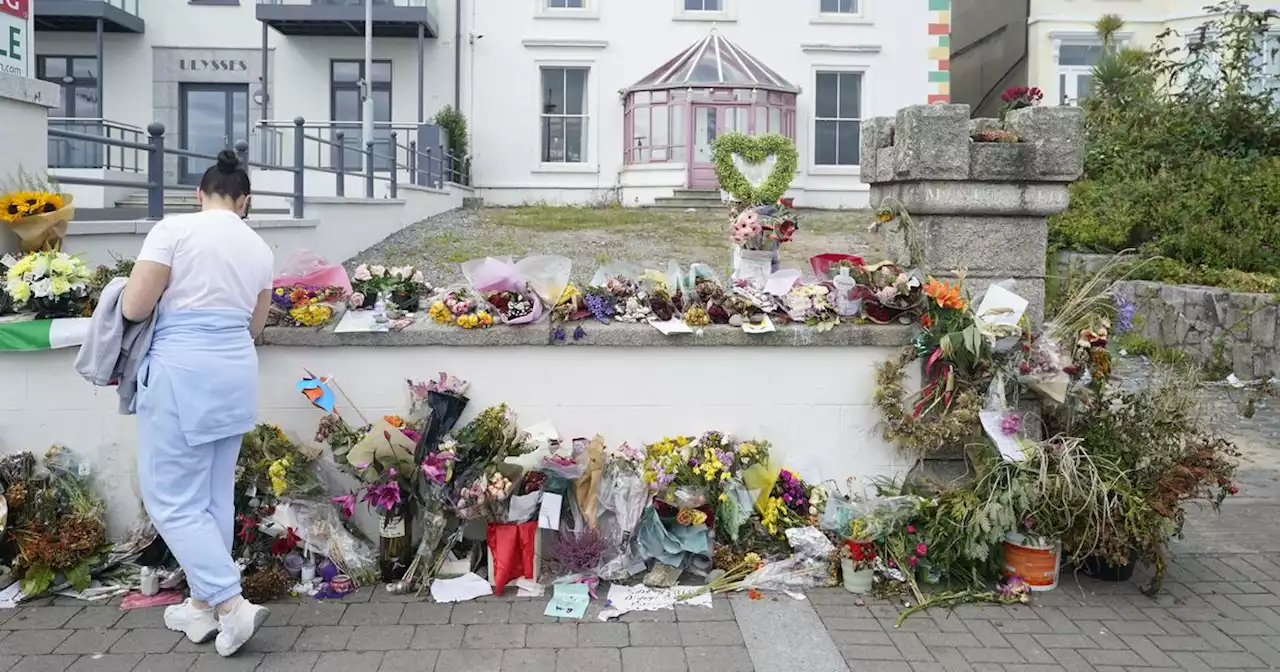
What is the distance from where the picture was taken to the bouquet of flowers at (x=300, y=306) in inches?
199

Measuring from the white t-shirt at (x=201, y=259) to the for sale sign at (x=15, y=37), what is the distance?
244 centimetres

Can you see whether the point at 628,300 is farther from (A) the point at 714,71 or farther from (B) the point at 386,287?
(A) the point at 714,71

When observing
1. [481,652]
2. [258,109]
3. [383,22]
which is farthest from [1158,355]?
[258,109]

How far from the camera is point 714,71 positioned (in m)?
22.5

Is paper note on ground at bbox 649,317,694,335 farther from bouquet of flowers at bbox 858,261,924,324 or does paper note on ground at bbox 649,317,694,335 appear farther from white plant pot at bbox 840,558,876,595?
white plant pot at bbox 840,558,876,595

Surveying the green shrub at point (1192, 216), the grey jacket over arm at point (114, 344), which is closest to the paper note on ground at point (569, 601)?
the grey jacket over arm at point (114, 344)

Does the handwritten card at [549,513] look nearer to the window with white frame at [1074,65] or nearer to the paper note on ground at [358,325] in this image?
the paper note on ground at [358,325]

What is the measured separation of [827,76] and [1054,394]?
19656mm

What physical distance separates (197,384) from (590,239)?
41.4ft

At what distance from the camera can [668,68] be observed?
896 inches

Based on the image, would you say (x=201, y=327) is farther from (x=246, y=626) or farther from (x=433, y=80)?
(x=433, y=80)

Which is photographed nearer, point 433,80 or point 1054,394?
point 1054,394

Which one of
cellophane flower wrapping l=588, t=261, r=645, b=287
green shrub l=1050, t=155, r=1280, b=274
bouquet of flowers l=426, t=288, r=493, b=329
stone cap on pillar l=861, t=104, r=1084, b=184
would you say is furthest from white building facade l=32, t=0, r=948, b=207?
stone cap on pillar l=861, t=104, r=1084, b=184

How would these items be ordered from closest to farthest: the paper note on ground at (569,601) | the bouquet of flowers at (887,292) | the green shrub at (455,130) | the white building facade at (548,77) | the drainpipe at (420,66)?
the paper note on ground at (569,601) → the bouquet of flowers at (887,292) → the drainpipe at (420,66) → the green shrub at (455,130) → the white building facade at (548,77)
